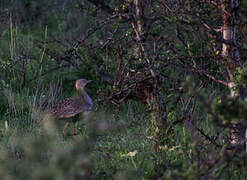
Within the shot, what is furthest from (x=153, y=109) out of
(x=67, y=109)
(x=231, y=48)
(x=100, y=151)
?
(x=67, y=109)

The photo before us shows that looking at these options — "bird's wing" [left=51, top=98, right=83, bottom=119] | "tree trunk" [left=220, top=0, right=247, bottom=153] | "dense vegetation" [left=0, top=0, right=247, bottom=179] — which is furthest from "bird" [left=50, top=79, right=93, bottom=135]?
"tree trunk" [left=220, top=0, right=247, bottom=153]

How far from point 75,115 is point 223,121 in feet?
13.9

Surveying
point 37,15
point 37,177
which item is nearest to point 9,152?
point 37,177

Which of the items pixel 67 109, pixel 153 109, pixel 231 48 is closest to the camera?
pixel 231 48

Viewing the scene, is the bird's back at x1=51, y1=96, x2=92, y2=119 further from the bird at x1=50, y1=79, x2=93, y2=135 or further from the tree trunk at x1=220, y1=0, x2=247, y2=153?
the tree trunk at x1=220, y1=0, x2=247, y2=153

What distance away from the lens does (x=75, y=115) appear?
715 cm

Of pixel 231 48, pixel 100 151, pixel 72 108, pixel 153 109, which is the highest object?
pixel 231 48

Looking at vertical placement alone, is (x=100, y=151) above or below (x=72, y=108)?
below

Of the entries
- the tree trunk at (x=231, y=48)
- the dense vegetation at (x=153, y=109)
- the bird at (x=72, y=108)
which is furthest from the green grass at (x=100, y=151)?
the tree trunk at (x=231, y=48)

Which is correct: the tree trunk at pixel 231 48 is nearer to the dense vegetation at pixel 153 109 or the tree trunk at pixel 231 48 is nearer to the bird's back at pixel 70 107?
the dense vegetation at pixel 153 109

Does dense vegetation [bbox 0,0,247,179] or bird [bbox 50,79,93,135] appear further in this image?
bird [bbox 50,79,93,135]

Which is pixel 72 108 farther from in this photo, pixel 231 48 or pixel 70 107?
pixel 231 48

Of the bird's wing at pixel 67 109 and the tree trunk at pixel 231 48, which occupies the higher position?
the tree trunk at pixel 231 48

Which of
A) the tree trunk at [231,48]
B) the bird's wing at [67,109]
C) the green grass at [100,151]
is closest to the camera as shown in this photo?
the green grass at [100,151]
